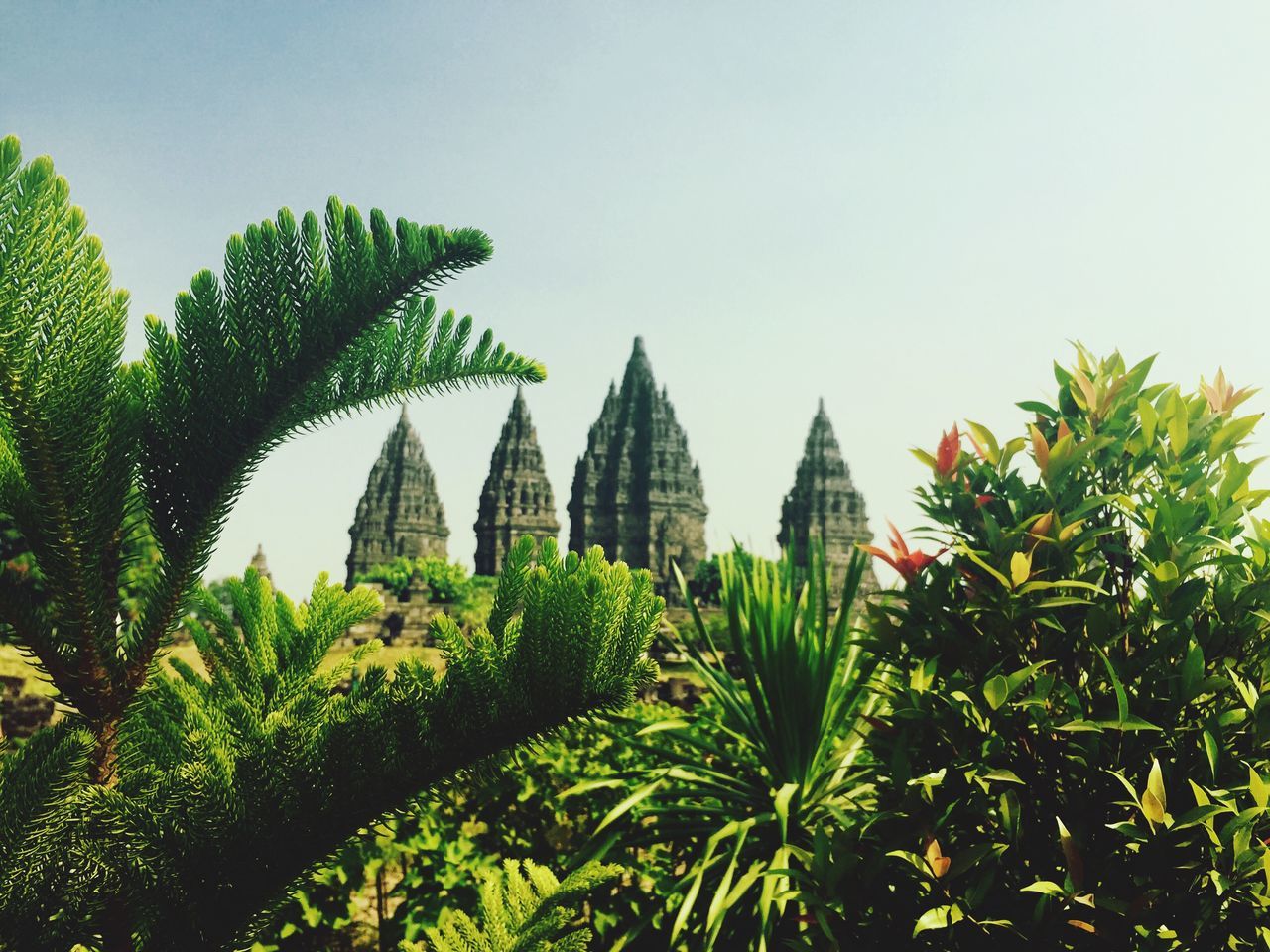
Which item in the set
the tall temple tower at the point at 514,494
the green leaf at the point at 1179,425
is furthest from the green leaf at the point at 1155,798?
the tall temple tower at the point at 514,494

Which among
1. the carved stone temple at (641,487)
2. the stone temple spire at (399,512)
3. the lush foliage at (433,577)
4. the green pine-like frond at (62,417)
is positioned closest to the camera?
the green pine-like frond at (62,417)

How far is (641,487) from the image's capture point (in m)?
51.8

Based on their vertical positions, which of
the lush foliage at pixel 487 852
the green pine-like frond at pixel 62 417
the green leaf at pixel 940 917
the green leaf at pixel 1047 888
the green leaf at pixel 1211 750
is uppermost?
the green pine-like frond at pixel 62 417

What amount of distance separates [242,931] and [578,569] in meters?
1.05

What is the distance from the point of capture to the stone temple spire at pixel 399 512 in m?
60.3

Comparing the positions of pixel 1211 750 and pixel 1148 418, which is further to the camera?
pixel 1148 418

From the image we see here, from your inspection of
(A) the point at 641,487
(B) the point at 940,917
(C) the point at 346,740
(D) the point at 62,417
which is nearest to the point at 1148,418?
(B) the point at 940,917

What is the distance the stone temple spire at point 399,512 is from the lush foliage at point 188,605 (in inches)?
2362

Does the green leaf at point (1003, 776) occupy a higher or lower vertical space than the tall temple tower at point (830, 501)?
lower

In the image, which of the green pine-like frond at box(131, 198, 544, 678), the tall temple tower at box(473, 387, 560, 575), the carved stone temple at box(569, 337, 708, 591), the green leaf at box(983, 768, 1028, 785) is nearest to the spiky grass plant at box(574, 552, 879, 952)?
the green leaf at box(983, 768, 1028, 785)

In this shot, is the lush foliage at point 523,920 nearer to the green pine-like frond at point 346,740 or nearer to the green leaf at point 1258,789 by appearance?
the green pine-like frond at point 346,740

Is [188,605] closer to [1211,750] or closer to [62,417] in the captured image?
[62,417]

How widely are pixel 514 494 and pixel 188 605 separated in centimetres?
5234

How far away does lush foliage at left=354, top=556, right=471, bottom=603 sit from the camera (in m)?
44.2
